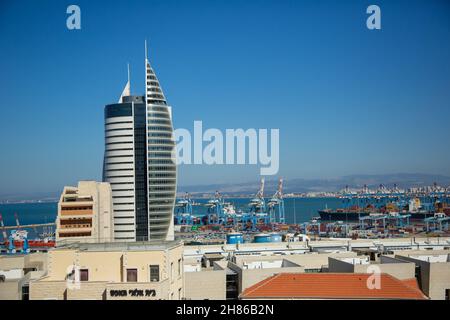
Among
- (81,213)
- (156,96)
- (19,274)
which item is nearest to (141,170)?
(156,96)

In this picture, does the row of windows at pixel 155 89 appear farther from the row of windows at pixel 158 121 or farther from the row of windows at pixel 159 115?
the row of windows at pixel 158 121

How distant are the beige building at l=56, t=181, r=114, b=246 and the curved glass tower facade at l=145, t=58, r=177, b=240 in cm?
454

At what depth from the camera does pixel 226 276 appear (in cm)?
1065

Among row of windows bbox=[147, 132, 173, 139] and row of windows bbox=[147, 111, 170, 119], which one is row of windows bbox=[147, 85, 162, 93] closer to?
row of windows bbox=[147, 111, 170, 119]

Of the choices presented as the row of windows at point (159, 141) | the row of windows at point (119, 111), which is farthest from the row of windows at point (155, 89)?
the row of windows at point (159, 141)

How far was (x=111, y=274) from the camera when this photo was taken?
21.3 feet

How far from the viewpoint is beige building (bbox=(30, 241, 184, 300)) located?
6062 mm

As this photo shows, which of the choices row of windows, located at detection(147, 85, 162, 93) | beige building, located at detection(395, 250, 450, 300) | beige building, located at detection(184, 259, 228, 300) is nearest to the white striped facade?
row of windows, located at detection(147, 85, 162, 93)

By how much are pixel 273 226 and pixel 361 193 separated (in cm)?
4377

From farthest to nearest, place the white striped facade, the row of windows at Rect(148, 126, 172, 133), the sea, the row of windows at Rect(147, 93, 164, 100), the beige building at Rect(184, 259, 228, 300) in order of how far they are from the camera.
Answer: the sea, the row of windows at Rect(147, 93, 164, 100), the row of windows at Rect(148, 126, 172, 133), the white striped facade, the beige building at Rect(184, 259, 228, 300)
